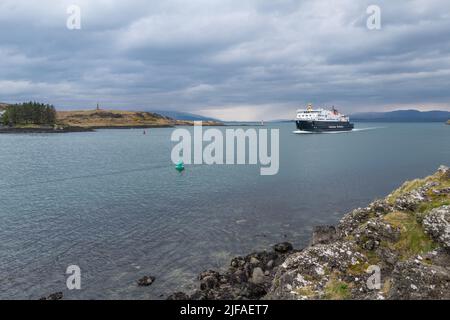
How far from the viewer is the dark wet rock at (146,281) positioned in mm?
25859

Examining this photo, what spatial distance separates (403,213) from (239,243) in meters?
16.1

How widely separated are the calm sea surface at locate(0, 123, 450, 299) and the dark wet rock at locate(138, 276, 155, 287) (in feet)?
1.35

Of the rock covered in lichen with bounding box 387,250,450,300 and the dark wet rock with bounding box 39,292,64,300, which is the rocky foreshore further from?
the dark wet rock with bounding box 39,292,64,300

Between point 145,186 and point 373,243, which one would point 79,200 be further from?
point 373,243

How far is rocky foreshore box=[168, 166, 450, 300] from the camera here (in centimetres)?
1599

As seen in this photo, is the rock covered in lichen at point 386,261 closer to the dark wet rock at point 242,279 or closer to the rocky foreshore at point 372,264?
the rocky foreshore at point 372,264

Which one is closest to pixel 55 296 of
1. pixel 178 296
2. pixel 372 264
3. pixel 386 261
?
pixel 178 296

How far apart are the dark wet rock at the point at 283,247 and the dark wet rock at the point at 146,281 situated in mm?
11960

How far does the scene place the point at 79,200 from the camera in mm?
52344

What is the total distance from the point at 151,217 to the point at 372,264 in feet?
97.2

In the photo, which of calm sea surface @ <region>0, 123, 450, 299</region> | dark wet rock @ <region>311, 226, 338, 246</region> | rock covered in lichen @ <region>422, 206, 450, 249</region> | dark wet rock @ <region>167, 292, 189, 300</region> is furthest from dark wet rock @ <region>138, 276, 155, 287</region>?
rock covered in lichen @ <region>422, 206, 450, 249</region>

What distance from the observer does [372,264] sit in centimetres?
1997
